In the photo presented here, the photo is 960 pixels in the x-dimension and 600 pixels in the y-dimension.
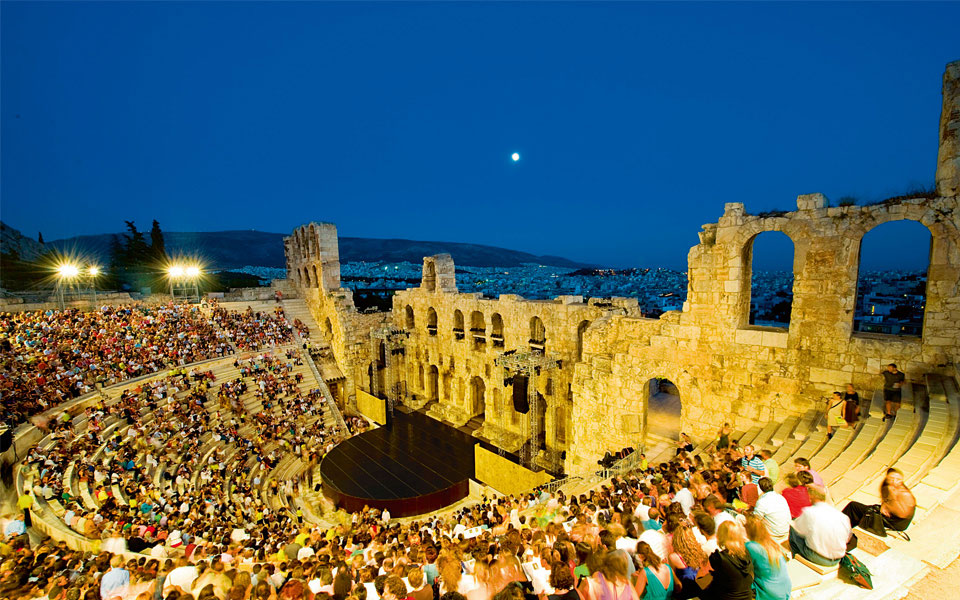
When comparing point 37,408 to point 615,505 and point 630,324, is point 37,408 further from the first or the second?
point 630,324

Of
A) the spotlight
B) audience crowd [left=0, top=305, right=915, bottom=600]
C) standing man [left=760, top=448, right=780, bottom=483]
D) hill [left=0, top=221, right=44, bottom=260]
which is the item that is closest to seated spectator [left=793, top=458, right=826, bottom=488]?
audience crowd [left=0, top=305, right=915, bottom=600]

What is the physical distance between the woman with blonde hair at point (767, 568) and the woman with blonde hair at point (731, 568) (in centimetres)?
7

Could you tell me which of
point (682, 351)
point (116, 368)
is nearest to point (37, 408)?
point (116, 368)

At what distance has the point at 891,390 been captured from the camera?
26.0ft

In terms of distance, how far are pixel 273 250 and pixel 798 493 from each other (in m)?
150

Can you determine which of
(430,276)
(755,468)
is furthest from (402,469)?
(755,468)

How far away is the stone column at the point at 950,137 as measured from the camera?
7977mm

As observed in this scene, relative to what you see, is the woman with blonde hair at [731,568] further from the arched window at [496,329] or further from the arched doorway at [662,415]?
the arched window at [496,329]

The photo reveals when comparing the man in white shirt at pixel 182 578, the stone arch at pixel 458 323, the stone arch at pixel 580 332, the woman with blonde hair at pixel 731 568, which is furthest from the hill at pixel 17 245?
the woman with blonde hair at pixel 731 568

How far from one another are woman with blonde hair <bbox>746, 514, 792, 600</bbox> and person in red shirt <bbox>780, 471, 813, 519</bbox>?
4.97 ft

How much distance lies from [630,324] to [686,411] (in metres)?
2.75

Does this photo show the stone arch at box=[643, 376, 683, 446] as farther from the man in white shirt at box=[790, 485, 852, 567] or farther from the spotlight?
A: the spotlight

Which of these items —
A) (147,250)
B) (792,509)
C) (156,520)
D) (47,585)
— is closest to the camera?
(792,509)

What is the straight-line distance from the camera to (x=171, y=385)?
1772 centimetres
